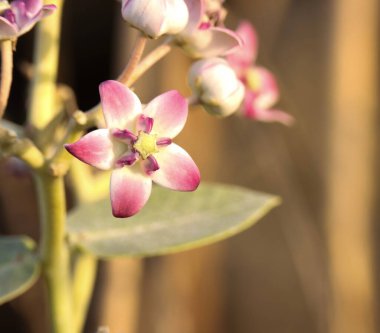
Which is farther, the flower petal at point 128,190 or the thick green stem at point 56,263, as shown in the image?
the thick green stem at point 56,263

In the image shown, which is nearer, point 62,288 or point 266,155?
point 62,288

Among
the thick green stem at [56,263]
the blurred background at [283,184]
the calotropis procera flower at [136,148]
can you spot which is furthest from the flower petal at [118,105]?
the blurred background at [283,184]

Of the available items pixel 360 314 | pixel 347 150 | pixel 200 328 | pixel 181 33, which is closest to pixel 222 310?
pixel 200 328

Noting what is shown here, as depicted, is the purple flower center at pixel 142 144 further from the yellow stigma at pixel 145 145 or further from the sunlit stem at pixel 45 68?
the sunlit stem at pixel 45 68

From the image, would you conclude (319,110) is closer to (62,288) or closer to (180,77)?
(180,77)

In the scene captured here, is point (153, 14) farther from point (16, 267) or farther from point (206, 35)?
point (16, 267)

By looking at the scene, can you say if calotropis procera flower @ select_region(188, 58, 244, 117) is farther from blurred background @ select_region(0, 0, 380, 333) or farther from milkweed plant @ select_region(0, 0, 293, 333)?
blurred background @ select_region(0, 0, 380, 333)
